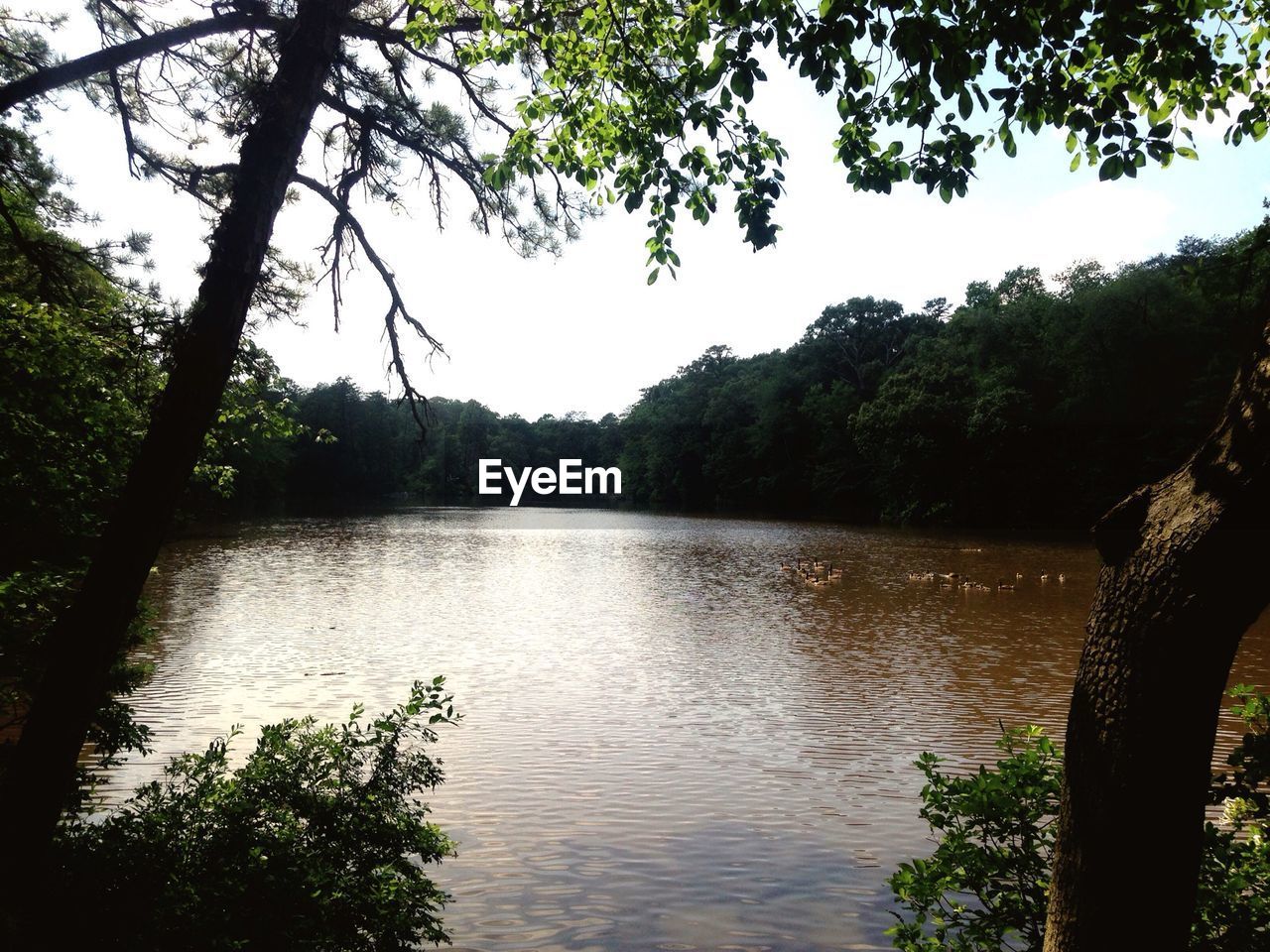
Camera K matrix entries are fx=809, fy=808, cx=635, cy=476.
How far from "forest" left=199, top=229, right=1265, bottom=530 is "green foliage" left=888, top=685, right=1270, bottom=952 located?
520cm

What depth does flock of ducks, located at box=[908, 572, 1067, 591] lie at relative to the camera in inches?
809

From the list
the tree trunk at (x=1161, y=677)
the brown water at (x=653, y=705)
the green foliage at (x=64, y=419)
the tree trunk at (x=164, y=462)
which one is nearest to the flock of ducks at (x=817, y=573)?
the brown water at (x=653, y=705)

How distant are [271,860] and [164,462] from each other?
1.77 m

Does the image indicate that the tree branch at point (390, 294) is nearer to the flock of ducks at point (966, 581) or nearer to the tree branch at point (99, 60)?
the tree branch at point (99, 60)

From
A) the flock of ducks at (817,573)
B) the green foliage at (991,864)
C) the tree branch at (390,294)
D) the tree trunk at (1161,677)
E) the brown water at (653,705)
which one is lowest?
the brown water at (653,705)

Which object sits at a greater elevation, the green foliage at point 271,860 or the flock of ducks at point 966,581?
the green foliage at point 271,860

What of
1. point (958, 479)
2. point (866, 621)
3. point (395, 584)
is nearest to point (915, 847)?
point (866, 621)

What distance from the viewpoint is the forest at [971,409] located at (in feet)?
140

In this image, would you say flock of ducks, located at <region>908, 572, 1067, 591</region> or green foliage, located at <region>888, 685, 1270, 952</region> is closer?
green foliage, located at <region>888, 685, 1270, 952</region>

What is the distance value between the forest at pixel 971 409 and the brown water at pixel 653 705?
365 centimetres

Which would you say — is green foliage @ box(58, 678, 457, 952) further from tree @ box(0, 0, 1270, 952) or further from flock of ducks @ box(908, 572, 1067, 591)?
flock of ducks @ box(908, 572, 1067, 591)

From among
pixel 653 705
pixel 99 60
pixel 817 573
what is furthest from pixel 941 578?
pixel 99 60

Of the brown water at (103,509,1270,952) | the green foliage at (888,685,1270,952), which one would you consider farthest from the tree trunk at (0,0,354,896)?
the green foliage at (888,685,1270,952)

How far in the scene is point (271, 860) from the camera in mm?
3502
